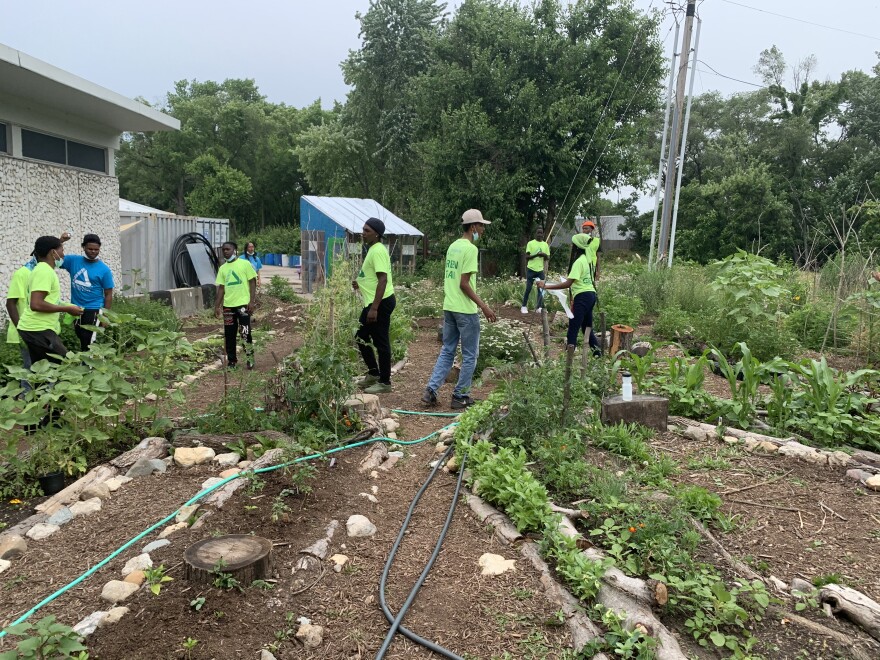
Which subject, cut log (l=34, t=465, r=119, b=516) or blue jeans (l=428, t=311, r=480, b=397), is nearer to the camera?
cut log (l=34, t=465, r=119, b=516)

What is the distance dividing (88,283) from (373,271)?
10.5 ft

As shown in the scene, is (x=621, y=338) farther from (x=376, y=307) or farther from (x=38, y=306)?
(x=38, y=306)

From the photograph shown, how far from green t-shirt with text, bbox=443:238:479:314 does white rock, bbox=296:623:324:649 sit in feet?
12.5

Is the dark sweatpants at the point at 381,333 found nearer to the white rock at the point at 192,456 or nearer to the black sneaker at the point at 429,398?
the black sneaker at the point at 429,398

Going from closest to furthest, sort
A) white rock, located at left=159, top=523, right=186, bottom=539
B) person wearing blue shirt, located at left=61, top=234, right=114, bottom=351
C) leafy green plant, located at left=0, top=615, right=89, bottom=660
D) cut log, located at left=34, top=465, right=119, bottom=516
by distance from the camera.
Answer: leafy green plant, located at left=0, top=615, right=89, bottom=660 < white rock, located at left=159, top=523, right=186, bottom=539 < cut log, located at left=34, top=465, right=119, bottom=516 < person wearing blue shirt, located at left=61, top=234, right=114, bottom=351

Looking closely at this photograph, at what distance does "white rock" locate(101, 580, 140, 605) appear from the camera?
2.87m

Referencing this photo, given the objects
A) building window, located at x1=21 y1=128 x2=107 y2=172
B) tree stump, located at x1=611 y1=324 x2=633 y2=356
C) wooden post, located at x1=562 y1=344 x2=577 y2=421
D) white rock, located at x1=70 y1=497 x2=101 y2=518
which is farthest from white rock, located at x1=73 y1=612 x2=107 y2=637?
building window, located at x1=21 y1=128 x2=107 y2=172

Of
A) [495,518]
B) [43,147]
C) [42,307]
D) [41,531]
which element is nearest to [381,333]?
[42,307]

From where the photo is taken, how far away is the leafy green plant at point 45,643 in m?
2.21

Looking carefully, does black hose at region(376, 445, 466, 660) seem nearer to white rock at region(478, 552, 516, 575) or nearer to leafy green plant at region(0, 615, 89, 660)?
white rock at region(478, 552, 516, 575)

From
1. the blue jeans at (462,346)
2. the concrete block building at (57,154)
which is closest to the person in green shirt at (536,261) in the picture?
the blue jeans at (462,346)

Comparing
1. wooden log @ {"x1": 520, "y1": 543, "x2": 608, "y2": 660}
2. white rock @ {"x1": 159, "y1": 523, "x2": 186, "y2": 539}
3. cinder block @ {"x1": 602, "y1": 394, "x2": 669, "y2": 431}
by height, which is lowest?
wooden log @ {"x1": 520, "y1": 543, "x2": 608, "y2": 660}

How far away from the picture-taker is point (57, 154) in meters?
10.8

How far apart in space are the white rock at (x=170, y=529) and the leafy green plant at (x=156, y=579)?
0.56 meters
